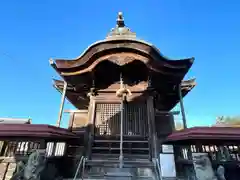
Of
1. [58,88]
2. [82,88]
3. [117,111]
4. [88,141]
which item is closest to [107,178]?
[88,141]

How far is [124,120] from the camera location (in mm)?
6121

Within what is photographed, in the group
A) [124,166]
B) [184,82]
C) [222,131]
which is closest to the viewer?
[222,131]

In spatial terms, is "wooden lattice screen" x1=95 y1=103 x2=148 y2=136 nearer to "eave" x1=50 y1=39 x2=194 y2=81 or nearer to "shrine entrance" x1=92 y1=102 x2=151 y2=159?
"shrine entrance" x1=92 y1=102 x2=151 y2=159

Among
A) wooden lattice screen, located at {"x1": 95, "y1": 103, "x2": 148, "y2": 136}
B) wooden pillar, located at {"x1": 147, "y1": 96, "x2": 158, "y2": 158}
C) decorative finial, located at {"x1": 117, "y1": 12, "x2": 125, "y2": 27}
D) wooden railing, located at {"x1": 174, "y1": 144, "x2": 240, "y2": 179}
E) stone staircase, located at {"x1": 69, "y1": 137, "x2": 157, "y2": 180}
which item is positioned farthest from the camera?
decorative finial, located at {"x1": 117, "y1": 12, "x2": 125, "y2": 27}

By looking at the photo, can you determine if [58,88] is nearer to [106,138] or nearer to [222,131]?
[106,138]

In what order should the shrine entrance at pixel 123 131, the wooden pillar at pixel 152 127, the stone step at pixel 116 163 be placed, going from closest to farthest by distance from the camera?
the stone step at pixel 116 163 → the wooden pillar at pixel 152 127 → the shrine entrance at pixel 123 131

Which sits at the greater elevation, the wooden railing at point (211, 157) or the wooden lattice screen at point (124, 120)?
the wooden lattice screen at point (124, 120)

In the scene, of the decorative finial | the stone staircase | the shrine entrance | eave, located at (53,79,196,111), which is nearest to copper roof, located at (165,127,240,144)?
the stone staircase

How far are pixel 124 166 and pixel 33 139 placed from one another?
268 centimetres

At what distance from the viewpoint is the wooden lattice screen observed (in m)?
5.97

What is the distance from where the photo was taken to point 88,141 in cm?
557

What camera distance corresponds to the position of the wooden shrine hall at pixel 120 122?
4.82 m

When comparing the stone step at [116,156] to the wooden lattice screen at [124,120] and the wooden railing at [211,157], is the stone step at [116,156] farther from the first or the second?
the wooden railing at [211,157]

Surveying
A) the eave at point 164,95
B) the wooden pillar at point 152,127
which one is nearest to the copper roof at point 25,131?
the wooden pillar at point 152,127
